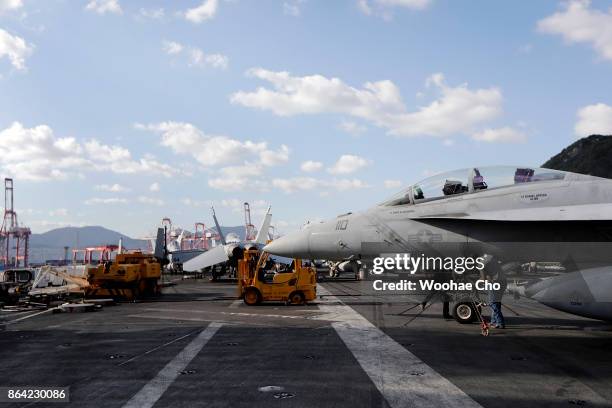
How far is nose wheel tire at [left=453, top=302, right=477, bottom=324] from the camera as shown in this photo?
44.3ft

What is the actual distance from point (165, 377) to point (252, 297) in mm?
12310

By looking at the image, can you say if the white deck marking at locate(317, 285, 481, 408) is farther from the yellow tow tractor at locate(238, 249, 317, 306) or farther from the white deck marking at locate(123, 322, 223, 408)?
the yellow tow tractor at locate(238, 249, 317, 306)

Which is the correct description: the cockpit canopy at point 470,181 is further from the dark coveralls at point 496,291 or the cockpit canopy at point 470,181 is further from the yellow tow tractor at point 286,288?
the yellow tow tractor at point 286,288

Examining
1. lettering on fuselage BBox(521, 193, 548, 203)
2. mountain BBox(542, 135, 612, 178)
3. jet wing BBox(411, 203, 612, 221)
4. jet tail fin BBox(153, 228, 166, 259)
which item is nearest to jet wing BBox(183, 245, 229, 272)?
jet tail fin BBox(153, 228, 166, 259)

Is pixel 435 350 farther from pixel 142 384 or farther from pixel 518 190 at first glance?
pixel 142 384

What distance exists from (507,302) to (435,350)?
1196 centimetres

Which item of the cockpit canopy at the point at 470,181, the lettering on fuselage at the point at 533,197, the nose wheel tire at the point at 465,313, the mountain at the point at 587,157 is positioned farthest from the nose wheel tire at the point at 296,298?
the mountain at the point at 587,157

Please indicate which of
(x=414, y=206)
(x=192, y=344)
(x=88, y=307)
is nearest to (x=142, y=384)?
(x=192, y=344)

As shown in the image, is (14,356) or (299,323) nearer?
(14,356)

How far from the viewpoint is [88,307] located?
1845 cm

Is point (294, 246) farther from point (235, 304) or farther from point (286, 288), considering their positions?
point (235, 304)

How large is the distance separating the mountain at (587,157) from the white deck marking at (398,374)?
390 ft

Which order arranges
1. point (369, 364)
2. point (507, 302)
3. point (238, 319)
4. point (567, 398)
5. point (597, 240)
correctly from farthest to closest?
point (507, 302)
point (238, 319)
point (597, 240)
point (369, 364)
point (567, 398)

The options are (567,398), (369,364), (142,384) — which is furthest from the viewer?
(369,364)
